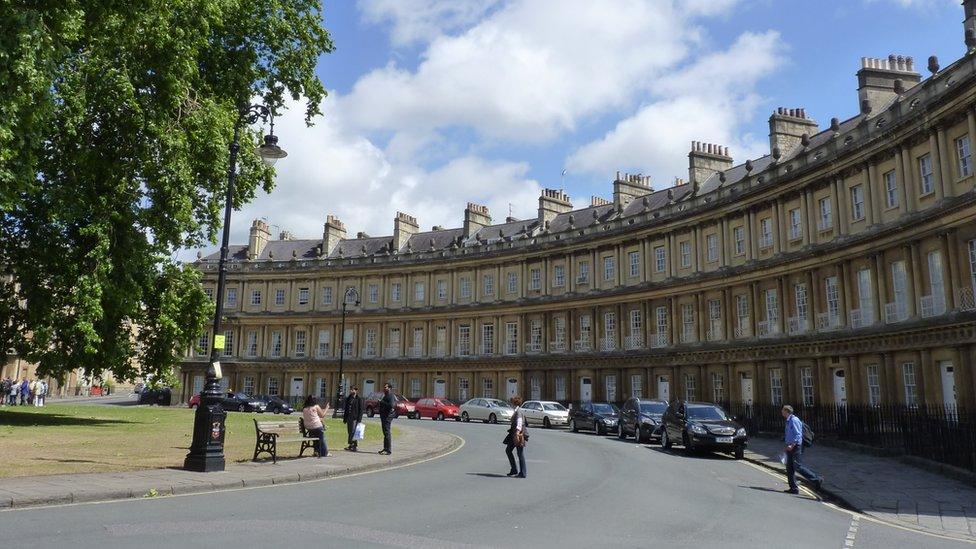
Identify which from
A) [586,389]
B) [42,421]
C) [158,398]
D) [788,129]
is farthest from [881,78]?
[158,398]

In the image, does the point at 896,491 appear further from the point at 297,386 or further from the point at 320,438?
the point at 297,386

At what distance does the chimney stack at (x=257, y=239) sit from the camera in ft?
231

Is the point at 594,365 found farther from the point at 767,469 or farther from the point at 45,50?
the point at 45,50

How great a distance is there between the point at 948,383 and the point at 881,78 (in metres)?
15.3

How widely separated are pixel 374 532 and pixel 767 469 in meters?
13.3

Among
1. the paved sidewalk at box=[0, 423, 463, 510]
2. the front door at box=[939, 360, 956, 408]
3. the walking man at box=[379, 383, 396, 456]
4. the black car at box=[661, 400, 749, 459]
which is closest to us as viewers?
the paved sidewalk at box=[0, 423, 463, 510]

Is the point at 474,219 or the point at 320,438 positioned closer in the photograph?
the point at 320,438

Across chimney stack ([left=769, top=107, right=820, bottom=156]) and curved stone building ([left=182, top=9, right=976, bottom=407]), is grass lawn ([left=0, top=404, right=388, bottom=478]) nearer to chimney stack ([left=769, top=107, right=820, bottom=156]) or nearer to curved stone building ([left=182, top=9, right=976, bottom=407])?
curved stone building ([left=182, top=9, right=976, bottom=407])

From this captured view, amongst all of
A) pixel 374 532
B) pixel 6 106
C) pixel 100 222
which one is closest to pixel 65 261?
pixel 100 222

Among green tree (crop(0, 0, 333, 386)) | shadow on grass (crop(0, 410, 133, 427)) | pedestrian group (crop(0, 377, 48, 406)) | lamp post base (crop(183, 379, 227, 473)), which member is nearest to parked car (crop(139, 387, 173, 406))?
pedestrian group (crop(0, 377, 48, 406))

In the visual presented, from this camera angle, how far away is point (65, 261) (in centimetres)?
2412

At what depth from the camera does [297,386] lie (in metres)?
64.1

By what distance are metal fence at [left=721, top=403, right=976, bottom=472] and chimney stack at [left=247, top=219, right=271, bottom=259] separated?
167ft

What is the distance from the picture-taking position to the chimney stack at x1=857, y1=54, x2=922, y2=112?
1330 inches
